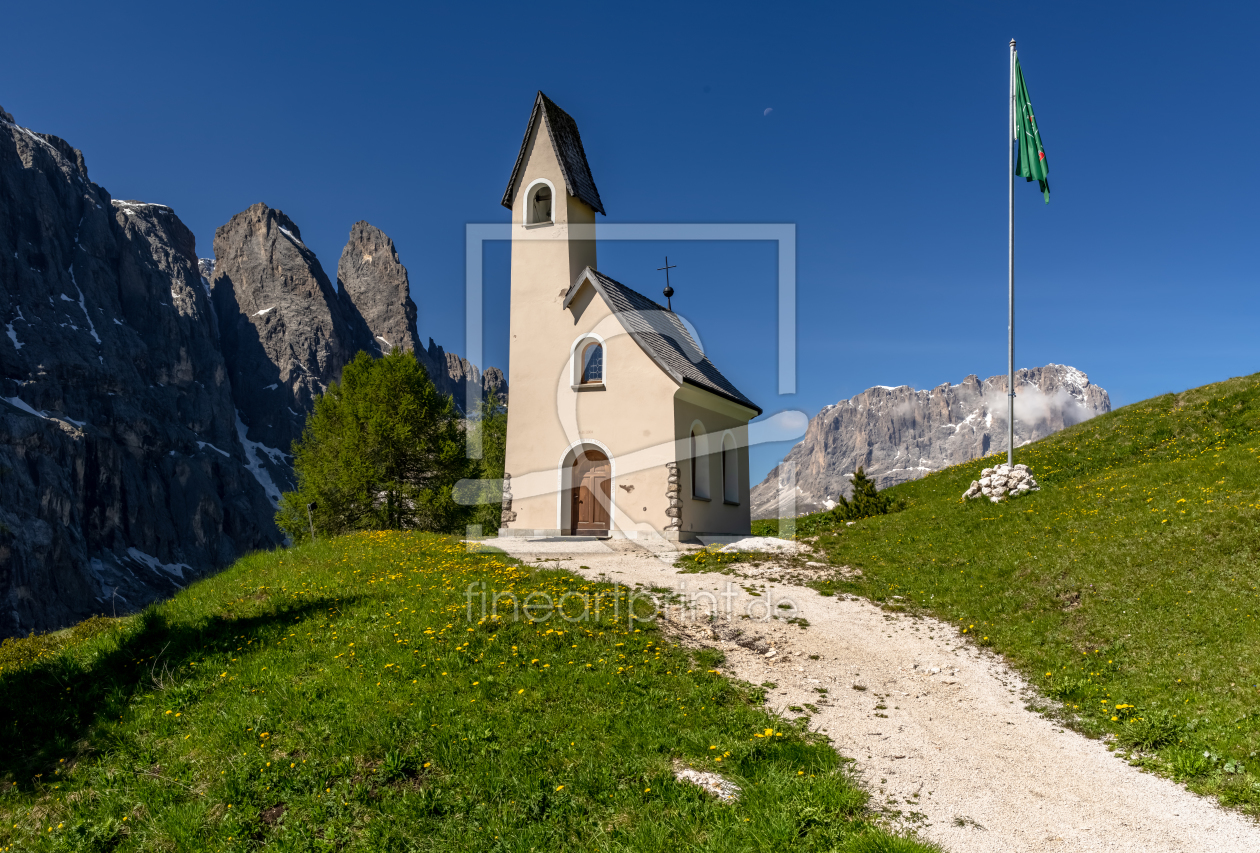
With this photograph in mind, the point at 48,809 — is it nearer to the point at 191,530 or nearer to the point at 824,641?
the point at 824,641

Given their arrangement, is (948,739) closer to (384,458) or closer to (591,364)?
(591,364)

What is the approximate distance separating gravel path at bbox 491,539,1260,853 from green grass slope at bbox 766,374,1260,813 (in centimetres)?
60

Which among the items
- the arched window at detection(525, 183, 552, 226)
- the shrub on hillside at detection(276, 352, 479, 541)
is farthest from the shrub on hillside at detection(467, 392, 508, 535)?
the arched window at detection(525, 183, 552, 226)

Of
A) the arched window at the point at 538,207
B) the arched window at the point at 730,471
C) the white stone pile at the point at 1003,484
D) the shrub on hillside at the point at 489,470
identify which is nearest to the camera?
the white stone pile at the point at 1003,484

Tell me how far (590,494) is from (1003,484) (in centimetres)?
1327

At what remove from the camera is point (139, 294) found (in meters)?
173

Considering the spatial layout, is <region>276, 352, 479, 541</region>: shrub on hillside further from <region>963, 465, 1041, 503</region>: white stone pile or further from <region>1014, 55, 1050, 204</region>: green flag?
<region>1014, 55, 1050, 204</region>: green flag

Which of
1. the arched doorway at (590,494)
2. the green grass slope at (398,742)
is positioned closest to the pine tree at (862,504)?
the arched doorway at (590,494)

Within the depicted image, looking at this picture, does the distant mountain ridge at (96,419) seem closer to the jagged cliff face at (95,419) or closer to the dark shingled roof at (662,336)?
the jagged cliff face at (95,419)

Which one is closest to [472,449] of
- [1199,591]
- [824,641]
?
[824,641]

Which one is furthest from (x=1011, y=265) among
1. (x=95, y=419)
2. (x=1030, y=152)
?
(x=95, y=419)

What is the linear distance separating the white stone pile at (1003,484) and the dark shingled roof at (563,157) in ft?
53.7

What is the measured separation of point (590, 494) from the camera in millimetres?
25453

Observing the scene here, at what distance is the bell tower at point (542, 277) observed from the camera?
25.8 meters
